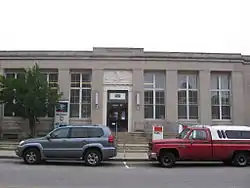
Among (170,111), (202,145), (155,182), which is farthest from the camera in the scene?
(170,111)

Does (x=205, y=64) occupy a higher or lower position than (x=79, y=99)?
higher

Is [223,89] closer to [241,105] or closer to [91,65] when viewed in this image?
[241,105]

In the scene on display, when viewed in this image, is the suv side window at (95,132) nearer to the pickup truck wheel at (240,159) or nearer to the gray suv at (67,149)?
the gray suv at (67,149)

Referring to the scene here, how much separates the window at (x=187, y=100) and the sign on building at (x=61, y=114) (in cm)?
997

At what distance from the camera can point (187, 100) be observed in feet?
96.5

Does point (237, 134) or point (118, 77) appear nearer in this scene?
point (237, 134)

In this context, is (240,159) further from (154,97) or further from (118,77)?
(118,77)

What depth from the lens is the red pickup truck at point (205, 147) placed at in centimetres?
1442

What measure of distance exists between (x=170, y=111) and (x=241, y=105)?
20.9 ft

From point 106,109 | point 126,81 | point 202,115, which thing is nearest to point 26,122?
point 106,109

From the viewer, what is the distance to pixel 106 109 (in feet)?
94.8

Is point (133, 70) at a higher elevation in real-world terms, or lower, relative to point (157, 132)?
higher

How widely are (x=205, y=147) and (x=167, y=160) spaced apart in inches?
71.0

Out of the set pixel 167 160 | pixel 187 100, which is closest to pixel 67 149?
pixel 167 160
